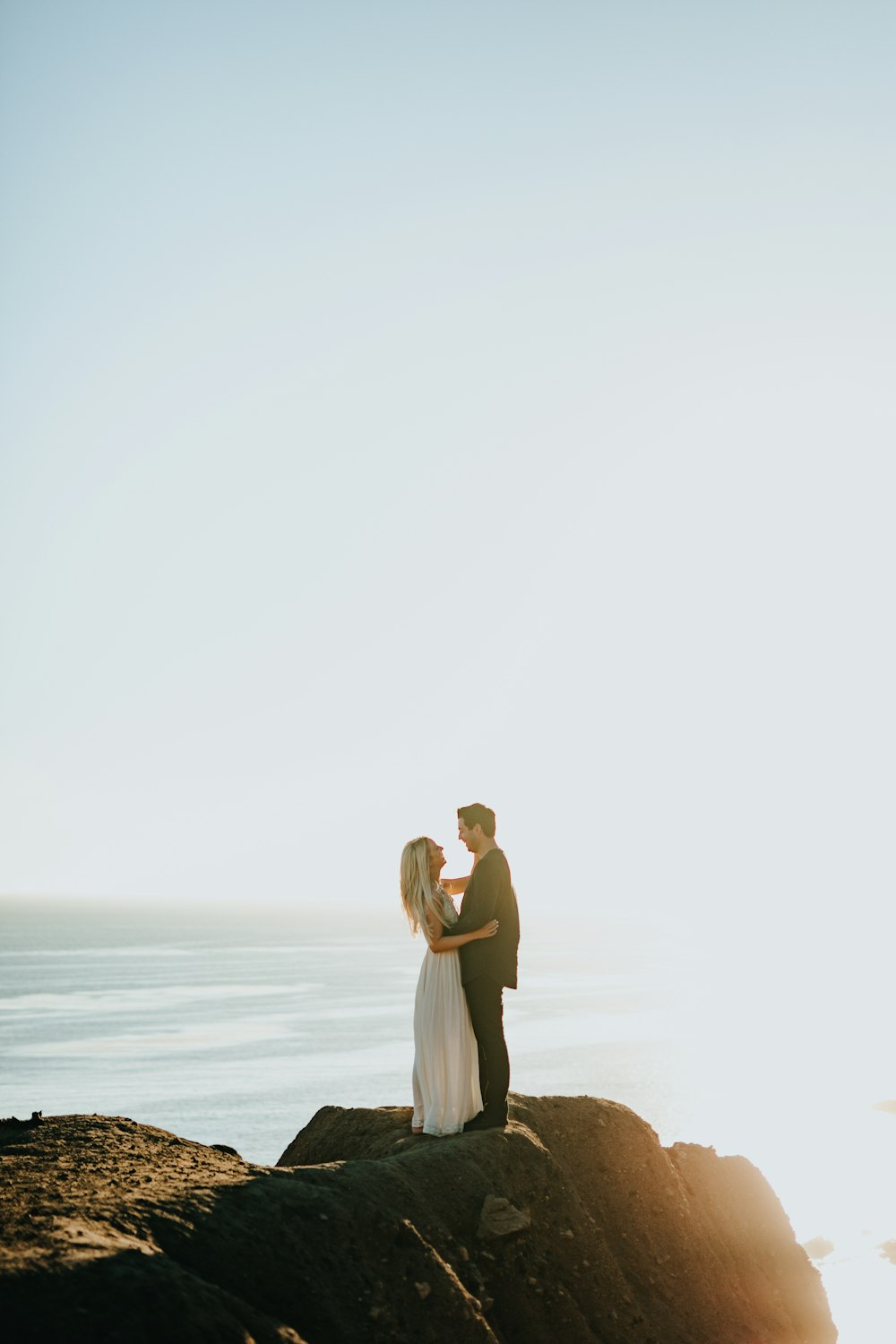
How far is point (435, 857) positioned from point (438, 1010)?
173cm

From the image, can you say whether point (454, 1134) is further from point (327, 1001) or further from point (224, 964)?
point (224, 964)

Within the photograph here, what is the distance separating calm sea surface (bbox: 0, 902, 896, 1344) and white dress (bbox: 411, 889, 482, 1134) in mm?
23250

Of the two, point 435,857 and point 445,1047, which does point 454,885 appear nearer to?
point 435,857

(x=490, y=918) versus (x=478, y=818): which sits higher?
(x=478, y=818)

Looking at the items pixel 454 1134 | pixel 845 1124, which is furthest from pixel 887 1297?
pixel 845 1124

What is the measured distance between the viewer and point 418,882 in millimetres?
12297

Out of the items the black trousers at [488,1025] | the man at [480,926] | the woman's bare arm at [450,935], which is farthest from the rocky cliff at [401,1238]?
the woman's bare arm at [450,935]

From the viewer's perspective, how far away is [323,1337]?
9.32 metres

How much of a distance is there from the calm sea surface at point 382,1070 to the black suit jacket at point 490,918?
80.1 feet

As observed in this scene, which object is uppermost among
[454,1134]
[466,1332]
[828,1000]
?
[454,1134]

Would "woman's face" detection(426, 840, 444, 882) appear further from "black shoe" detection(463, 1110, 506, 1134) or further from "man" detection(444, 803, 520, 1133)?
"black shoe" detection(463, 1110, 506, 1134)

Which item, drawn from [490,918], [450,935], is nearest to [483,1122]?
[450,935]

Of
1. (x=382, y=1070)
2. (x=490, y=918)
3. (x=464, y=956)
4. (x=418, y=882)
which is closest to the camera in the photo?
(x=418, y=882)

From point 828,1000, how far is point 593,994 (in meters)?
34.8
